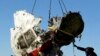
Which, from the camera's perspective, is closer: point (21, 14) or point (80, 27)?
point (80, 27)

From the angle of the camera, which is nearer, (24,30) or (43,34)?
(43,34)

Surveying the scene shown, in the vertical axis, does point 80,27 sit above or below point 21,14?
below

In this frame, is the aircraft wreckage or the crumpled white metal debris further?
the crumpled white metal debris

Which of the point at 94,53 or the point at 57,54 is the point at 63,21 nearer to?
the point at 57,54

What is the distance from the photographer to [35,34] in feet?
55.5

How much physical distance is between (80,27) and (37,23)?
1653 millimetres

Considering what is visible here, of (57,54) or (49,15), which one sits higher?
(49,15)

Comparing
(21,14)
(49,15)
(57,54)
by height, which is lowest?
(57,54)

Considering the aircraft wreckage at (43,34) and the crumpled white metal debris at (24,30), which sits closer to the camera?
the aircraft wreckage at (43,34)

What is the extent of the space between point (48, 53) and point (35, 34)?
97 cm

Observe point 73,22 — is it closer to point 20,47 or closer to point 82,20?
point 82,20

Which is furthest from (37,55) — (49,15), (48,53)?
(49,15)

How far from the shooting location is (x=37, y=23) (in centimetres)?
1706

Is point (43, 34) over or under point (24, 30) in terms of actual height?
under
